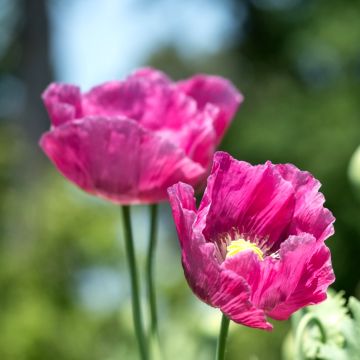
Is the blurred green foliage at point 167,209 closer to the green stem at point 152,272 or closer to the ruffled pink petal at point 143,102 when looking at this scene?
the green stem at point 152,272

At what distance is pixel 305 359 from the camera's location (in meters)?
0.65

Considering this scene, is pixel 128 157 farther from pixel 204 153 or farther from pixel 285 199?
pixel 285 199

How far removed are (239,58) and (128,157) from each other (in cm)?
1273

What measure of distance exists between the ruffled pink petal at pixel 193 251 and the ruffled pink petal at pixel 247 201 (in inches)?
0.8

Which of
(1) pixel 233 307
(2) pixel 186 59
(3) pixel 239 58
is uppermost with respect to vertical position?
(1) pixel 233 307

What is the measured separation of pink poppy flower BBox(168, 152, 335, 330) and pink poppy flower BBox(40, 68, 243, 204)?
147mm

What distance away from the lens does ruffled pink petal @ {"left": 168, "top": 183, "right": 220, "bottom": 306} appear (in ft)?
1.71

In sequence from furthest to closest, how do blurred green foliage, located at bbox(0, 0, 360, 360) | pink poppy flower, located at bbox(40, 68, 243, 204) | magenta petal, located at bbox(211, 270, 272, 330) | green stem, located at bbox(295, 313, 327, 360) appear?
blurred green foliage, located at bbox(0, 0, 360, 360), pink poppy flower, located at bbox(40, 68, 243, 204), green stem, located at bbox(295, 313, 327, 360), magenta petal, located at bbox(211, 270, 272, 330)

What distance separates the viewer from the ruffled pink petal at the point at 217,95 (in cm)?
82

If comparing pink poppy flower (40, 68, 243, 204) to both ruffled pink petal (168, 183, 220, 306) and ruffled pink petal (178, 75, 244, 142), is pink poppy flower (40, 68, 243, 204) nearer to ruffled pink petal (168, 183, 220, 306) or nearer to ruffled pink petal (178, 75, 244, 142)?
ruffled pink petal (178, 75, 244, 142)

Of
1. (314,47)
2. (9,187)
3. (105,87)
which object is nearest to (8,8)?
(314,47)

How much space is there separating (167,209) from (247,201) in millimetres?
14589

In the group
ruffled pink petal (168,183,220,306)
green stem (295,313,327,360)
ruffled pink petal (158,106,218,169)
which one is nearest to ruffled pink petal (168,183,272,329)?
ruffled pink petal (168,183,220,306)

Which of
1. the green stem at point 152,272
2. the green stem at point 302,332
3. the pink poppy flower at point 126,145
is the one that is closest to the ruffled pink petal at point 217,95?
the pink poppy flower at point 126,145
